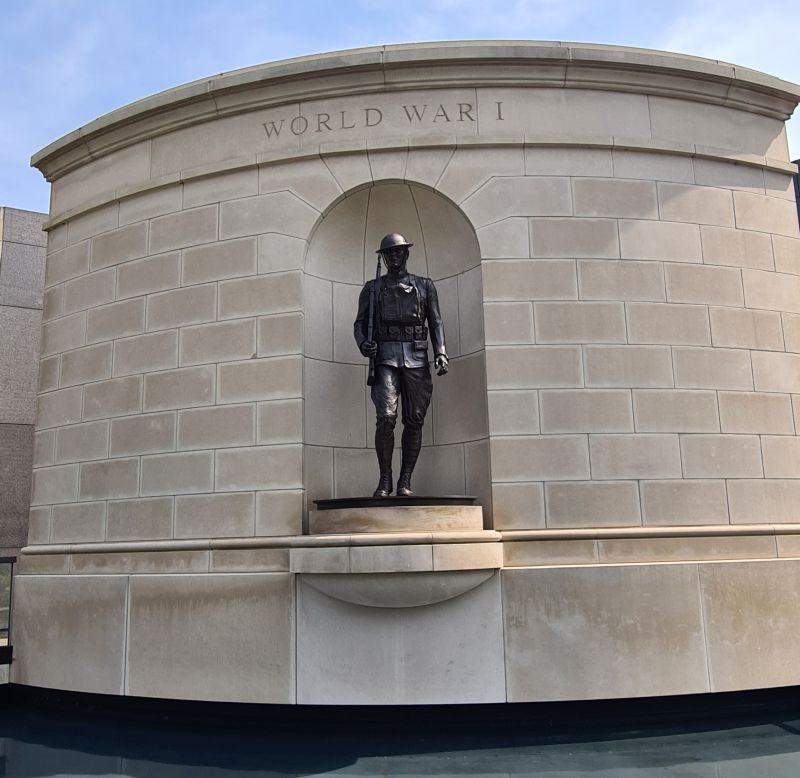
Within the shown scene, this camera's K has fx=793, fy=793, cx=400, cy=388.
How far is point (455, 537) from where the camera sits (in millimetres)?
7672

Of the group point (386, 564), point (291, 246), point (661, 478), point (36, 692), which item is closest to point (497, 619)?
Result: point (386, 564)

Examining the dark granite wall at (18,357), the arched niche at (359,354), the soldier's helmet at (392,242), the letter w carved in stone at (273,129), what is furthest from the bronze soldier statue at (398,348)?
the dark granite wall at (18,357)

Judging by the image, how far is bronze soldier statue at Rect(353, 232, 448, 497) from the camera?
336 inches

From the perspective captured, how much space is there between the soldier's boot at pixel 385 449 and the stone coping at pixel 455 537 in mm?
795

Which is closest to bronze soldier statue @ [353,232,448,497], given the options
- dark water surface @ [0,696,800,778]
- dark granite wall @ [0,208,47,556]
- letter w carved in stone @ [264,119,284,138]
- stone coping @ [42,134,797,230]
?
stone coping @ [42,134,797,230]

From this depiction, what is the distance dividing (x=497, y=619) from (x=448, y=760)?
58.6 inches

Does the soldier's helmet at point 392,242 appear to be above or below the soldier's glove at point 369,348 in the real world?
above

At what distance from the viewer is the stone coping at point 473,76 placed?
9148 mm

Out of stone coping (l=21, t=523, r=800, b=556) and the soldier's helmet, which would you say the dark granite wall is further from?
the soldier's helmet

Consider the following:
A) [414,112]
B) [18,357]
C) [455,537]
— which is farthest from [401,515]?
[18,357]

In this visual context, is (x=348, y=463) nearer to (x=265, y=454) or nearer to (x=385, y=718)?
(x=265, y=454)

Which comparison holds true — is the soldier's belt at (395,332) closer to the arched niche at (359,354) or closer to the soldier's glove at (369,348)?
the soldier's glove at (369,348)

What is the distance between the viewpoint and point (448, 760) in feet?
22.8

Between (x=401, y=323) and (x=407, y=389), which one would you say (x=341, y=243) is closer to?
(x=401, y=323)
